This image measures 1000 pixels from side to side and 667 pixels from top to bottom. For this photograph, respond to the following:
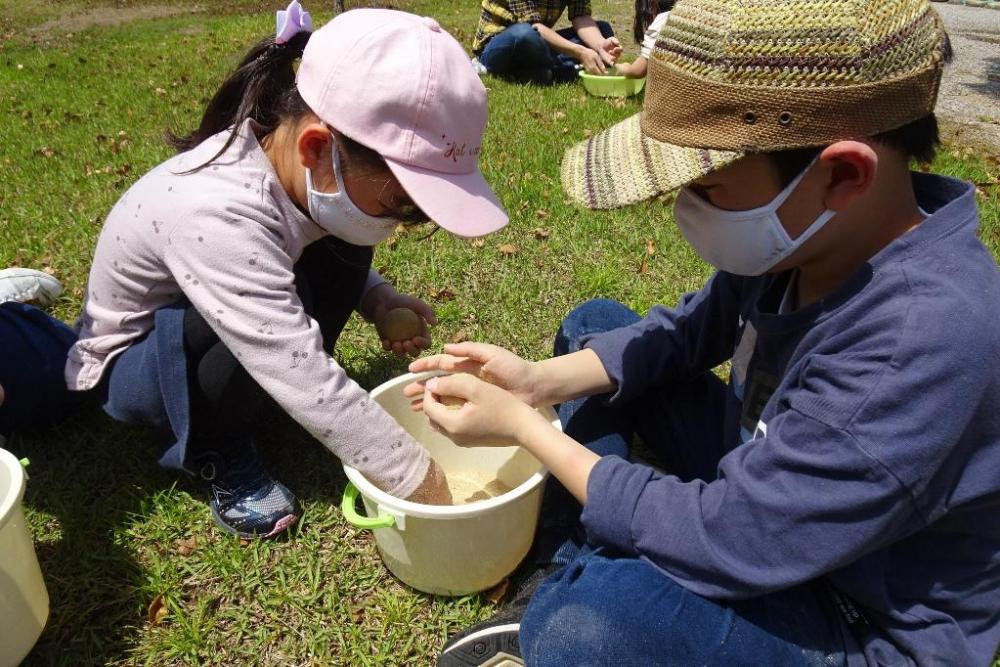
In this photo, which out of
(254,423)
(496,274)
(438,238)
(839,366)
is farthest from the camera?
(438,238)

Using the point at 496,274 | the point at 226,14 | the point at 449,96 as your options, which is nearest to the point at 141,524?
the point at 449,96

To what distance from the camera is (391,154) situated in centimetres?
146

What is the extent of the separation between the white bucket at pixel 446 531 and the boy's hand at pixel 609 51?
4.40 m

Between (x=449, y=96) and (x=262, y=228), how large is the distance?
1.51ft

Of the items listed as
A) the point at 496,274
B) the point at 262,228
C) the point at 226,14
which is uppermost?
the point at 262,228

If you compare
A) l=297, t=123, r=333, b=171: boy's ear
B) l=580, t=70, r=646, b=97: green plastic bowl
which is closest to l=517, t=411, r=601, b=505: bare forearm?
l=297, t=123, r=333, b=171: boy's ear

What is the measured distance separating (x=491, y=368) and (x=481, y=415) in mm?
201

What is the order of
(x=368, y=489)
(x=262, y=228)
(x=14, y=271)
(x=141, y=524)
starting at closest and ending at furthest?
(x=368, y=489) → (x=262, y=228) → (x=141, y=524) → (x=14, y=271)

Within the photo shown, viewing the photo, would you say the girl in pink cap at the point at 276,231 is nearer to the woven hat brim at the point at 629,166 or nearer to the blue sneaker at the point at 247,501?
the blue sneaker at the point at 247,501

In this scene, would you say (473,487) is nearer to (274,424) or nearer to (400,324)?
(400,324)

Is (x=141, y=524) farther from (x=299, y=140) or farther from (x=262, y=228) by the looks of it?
(x=299, y=140)

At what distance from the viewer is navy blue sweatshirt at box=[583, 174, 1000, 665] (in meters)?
1.03

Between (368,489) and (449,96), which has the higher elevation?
(449,96)

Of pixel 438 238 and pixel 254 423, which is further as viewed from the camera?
pixel 438 238
